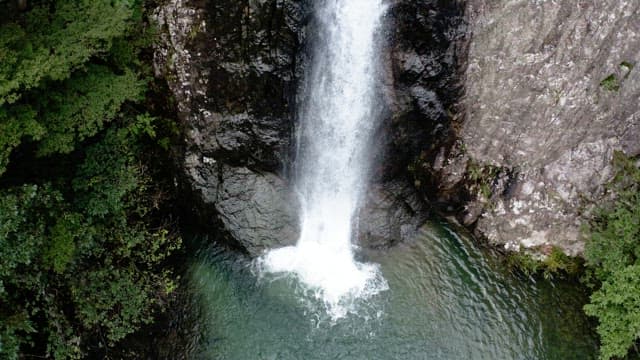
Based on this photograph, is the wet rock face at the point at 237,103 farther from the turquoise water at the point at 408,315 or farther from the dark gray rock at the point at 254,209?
the turquoise water at the point at 408,315

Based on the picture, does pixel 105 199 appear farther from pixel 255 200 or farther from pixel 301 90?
pixel 301 90

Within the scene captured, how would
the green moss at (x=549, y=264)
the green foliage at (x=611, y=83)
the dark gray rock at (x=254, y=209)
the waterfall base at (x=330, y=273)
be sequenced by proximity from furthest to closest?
the dark gray rock at (x=254, y=209), the green moss at (x=549, y=264), the waterfall base at (x=330, y=273), the green foliage at (x=611, y=83)

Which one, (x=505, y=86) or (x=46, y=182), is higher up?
(x=505, y=86)

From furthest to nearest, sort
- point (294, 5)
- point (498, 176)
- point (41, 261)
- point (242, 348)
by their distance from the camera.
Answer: point (498, 176)
point (242, 348)
point (294, 5)
point (41, 261)

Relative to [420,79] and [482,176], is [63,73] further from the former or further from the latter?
[482,176]

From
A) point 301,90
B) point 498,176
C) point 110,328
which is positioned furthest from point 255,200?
point 498,176

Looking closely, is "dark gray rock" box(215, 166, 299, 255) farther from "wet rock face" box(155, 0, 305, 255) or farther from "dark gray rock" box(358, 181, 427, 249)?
"dark gray rock" box(358, 181, 427, 249)

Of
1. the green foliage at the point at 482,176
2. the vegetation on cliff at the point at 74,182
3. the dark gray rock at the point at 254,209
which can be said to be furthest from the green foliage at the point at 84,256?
the green foliage at the point at 482,176
